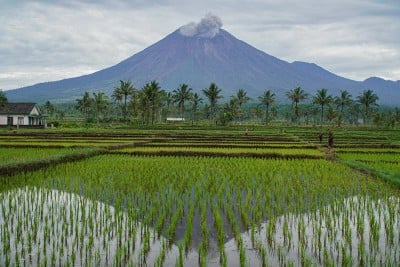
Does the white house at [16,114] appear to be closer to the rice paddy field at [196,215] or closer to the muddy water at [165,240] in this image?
the rice paddy field at [196,215]

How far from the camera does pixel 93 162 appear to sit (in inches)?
719

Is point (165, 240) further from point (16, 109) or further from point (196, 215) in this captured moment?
point (16, 109)

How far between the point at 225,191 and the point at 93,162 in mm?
8104

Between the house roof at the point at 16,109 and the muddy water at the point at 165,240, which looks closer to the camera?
the muddy water at the point at 165,240

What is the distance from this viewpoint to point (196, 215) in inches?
361

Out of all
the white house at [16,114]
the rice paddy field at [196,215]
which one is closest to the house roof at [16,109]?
the white house at [16,114]

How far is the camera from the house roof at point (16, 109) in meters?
57.1

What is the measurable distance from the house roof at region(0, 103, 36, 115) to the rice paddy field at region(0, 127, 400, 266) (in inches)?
1718

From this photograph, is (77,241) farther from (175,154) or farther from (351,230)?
(175,154)

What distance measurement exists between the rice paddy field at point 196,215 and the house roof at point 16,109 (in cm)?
4364

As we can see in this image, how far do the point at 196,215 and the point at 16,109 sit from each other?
53766 mm

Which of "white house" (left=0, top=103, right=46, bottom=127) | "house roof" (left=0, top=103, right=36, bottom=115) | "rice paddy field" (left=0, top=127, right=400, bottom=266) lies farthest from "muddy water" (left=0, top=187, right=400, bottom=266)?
"house roof" (left=0, top=103, right=36, bottom=115)

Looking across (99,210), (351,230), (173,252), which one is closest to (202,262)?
(173,252)

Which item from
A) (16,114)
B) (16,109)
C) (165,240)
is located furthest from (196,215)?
(16,109)
